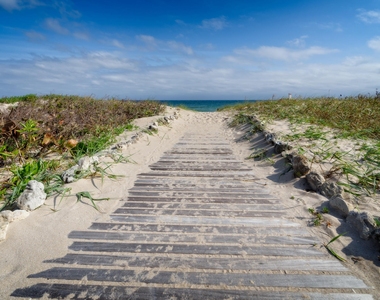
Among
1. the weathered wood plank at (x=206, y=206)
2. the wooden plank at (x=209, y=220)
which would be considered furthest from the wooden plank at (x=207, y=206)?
the wooden plank at (x=209, y=220)

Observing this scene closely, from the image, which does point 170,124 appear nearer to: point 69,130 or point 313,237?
point 69,130

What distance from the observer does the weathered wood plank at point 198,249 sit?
7.34 feet

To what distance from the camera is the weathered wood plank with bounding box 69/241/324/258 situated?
224cm

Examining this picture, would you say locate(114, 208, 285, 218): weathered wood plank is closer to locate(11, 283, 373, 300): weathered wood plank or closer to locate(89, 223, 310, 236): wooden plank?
locate(89, 223, 310, 236): wooden plank

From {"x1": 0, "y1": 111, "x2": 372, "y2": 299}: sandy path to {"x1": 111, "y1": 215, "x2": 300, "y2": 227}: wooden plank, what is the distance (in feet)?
0.04

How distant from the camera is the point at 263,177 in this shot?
423cm

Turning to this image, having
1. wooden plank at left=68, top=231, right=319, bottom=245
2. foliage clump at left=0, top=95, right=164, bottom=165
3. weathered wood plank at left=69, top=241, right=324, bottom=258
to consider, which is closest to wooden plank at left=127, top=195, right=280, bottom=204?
wooden plank at left=68, top=231, right=319, bottom=245

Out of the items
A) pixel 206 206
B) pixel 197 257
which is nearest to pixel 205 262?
pixel 197 257

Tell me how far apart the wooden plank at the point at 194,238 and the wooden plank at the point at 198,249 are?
74mm

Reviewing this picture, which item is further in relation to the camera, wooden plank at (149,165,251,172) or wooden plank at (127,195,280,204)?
wooden plank at (149,165,251,172)

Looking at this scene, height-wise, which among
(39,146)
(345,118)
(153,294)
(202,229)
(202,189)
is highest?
(345,118)

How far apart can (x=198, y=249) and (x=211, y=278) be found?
1.19 feet

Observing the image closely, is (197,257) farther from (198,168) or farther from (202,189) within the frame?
(198,168)

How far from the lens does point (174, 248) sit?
229 cm
